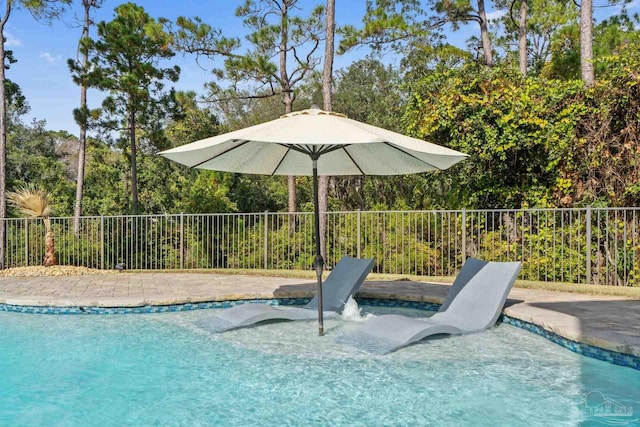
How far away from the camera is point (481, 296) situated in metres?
5.71

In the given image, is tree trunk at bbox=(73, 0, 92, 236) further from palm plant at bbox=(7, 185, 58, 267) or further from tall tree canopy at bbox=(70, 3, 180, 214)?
palm plant at bbox=(7, 185, 58, 267)

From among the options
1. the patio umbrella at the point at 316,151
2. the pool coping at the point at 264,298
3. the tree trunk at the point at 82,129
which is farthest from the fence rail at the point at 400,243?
the patio umbrella at the point at 316,151

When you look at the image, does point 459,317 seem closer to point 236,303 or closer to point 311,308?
point 311,308

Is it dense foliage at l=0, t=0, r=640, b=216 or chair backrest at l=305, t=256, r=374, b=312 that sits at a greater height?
dense foliage at l=0, t=0, r=640, b=216

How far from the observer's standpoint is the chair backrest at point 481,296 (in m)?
5.47

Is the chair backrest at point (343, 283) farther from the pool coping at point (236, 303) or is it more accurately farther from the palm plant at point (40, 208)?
the palm plant at point (40, 208)

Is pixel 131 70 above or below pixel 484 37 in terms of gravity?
below

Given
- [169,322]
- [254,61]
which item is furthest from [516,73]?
[169,322]

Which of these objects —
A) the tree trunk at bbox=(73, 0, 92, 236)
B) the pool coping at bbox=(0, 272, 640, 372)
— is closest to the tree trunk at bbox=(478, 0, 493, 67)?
the pool coping at bbox=(0, 272, 640, 372)

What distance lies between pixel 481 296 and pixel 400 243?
4.65 m

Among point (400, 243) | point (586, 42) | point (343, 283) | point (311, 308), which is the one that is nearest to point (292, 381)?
point (311, 308)

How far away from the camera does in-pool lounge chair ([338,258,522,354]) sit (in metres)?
4.84

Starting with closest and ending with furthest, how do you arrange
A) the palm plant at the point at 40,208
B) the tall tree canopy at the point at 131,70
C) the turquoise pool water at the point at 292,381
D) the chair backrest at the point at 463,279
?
the turquoise pool water at the point at 292,381 < the chair backrest at the point at 463,279 < the palm plant at the point at 40,208 < the tall tree canopy at the point at 131,70

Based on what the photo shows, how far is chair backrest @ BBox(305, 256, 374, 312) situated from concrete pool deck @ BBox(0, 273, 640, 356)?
2.63 ft
